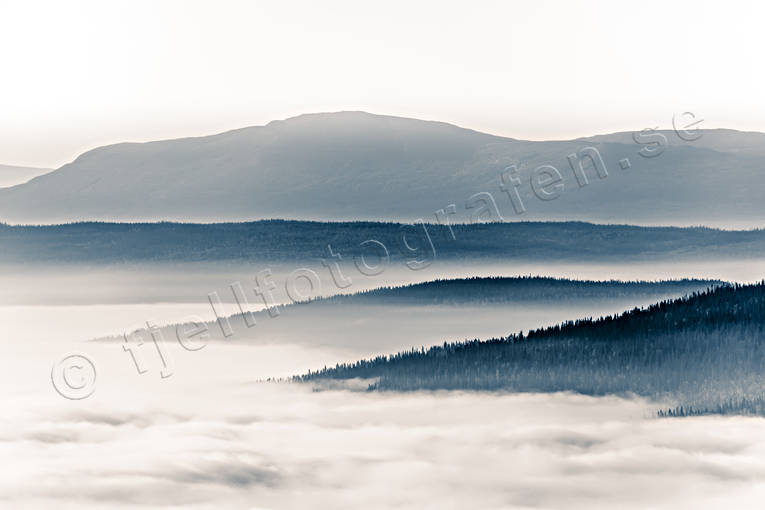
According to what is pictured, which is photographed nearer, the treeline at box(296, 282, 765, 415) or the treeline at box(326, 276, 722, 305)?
the treeline at box(296, 282, 765, 415)

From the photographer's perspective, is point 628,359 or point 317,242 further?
point 317,242

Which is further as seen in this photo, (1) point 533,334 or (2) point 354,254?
(2) point 354,254

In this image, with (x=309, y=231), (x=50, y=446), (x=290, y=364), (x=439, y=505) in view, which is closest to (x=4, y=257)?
(x=309, y=231)

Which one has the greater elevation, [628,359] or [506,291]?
[506,291]

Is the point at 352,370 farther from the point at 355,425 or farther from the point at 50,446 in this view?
the point at 50,446

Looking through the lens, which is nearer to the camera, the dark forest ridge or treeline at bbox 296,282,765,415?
treeline at bbox 296,282,765,415
